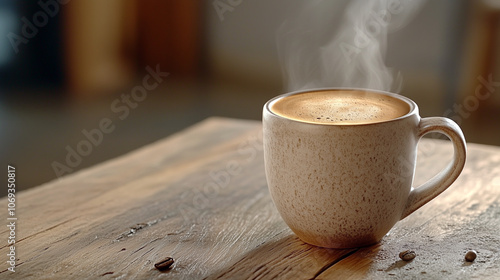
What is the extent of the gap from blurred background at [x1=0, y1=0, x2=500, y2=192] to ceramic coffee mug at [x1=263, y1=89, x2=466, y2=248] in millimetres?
2026

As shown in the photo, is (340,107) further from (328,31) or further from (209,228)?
(328,31)

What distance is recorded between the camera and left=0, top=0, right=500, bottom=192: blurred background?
311cm

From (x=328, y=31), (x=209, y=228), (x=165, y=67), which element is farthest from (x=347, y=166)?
(x=165, y=67)

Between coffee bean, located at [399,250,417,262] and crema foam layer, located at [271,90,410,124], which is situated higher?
crema foam layer, located at [271,90,410,124]

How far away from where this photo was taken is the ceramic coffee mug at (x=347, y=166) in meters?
0.75

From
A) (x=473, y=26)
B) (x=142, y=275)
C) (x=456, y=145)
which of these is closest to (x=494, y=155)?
(x=456, y=145)

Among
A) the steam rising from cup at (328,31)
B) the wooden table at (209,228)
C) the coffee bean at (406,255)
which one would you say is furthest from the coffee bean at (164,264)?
the steam rising from cup at (328,31)

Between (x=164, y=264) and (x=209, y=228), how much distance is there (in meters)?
0.15

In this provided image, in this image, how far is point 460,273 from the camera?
0.74 m

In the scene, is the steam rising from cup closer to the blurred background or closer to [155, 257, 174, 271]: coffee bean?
the blurred background

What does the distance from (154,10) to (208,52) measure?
0.47 metres

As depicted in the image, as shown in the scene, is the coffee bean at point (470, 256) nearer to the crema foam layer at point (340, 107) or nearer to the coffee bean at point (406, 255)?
the coffee bean at point (406, 255)

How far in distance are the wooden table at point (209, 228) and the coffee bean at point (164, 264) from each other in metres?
0.01

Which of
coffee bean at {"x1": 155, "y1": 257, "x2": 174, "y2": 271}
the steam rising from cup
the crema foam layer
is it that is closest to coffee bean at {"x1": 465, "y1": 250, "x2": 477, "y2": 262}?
the crema foam layer
